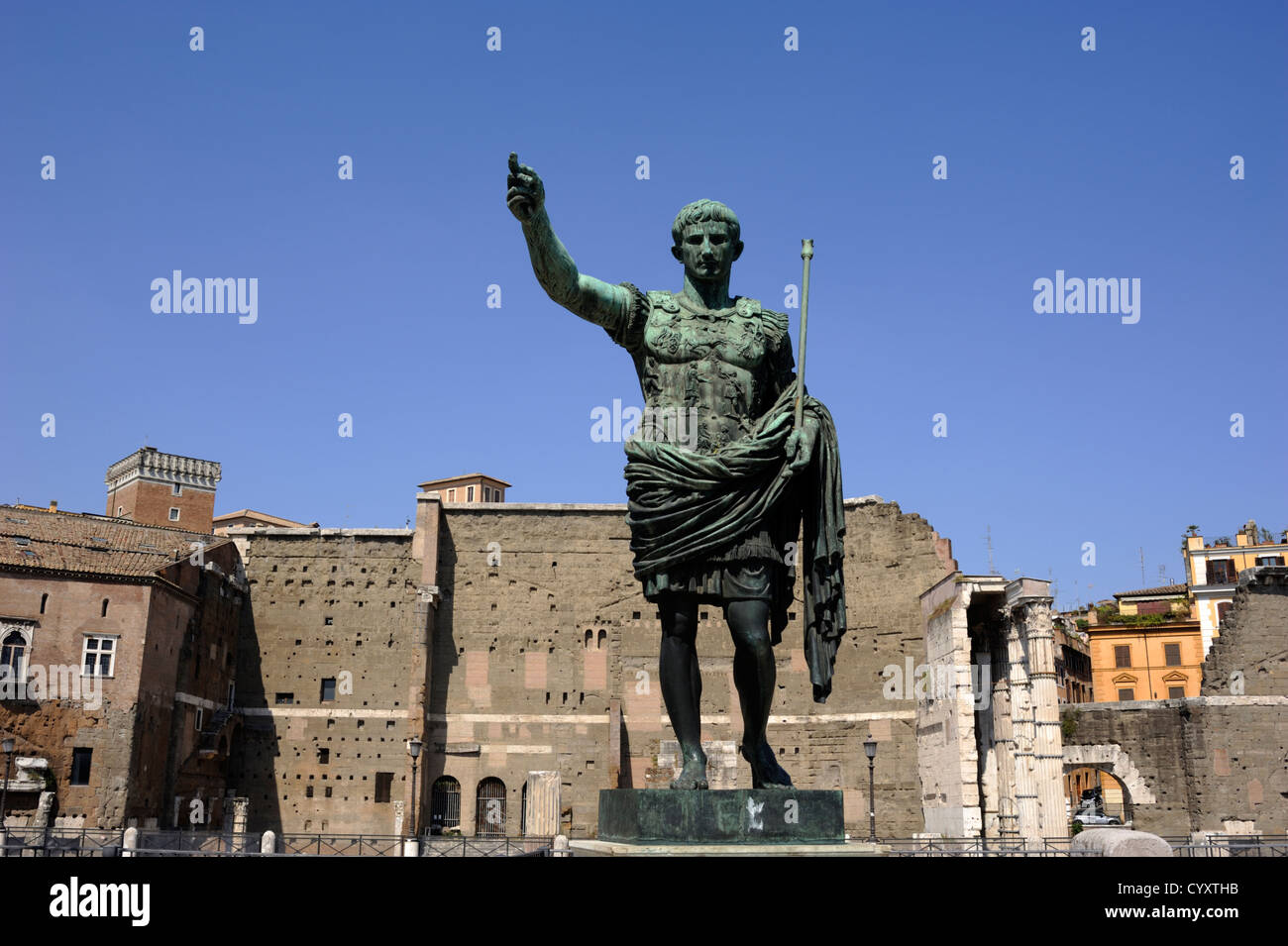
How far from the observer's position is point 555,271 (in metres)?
4.84

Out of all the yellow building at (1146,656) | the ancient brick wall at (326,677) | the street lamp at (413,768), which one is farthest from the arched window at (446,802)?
the yellow building at (1146,656)

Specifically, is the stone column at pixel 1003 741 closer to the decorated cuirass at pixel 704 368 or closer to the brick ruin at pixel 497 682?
the brick ruin at pixel 497 682

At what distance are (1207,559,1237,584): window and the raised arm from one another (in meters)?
53.3

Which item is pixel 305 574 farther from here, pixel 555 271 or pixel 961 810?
pixel 555 271

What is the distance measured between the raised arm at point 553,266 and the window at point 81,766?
3015 centimetres

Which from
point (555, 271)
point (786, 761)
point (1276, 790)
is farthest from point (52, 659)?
point (1276, 790)

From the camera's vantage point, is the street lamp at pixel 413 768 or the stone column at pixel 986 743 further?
the stone column at pixel 986 743

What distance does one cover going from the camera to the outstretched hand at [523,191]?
4590 mm

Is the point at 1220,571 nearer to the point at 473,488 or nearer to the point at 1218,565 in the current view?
the point at 1218,565

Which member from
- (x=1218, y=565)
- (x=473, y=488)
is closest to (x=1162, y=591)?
(x=1218, y=565)

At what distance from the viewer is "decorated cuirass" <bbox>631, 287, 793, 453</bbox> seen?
16.2 ft

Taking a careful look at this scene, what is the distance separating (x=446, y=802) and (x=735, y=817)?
38254 mm

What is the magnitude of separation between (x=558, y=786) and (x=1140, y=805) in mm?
18593
